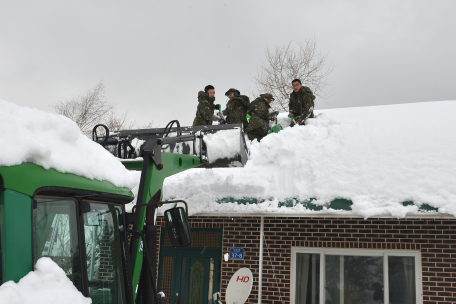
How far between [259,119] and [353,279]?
4241 millimetres

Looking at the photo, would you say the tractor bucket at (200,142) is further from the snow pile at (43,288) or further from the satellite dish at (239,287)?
the snow pile at (43,288)

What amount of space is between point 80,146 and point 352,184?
204 inches

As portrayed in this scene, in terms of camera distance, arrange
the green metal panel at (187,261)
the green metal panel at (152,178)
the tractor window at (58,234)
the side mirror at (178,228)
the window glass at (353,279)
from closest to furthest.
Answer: the tractor window at (58,234) → the side mirror at (178,228) → the green metal panel at (152,178) → the window glass at (353,279) → the green metal panel at (187,261)

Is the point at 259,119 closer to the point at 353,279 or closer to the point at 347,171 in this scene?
the point at 347,171

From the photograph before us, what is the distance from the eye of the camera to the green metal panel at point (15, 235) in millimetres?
1852

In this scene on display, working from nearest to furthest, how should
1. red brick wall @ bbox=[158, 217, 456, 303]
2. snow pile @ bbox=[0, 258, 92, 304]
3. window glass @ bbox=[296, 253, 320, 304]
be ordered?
snow pile @ bbox=[0, 258, 92, 304] → red brick wall @ bbox=[158, 217, 456, 303] → window glass @ bbox=[296, 253, 320, 304]

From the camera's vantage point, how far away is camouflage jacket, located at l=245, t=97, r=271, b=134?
9.82m

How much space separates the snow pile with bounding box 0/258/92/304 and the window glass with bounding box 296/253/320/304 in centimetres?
619

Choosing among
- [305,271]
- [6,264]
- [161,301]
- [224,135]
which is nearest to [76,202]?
[6,264]

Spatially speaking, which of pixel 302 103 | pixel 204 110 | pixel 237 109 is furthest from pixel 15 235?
pixel 237 109

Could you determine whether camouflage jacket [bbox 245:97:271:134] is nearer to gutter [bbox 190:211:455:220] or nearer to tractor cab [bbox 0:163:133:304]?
gutter [bbox 190:211:455:220]

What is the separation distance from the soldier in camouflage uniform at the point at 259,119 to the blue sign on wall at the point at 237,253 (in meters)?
2.99

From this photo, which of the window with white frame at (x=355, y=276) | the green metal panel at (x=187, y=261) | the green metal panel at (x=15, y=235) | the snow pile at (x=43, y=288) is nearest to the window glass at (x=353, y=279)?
the window with white frame at (x=355, y=276)

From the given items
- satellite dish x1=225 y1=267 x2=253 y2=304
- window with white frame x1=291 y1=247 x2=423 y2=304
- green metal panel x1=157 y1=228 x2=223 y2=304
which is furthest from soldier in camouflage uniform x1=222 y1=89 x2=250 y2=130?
satellite dish x1=225 y1=267 x2=253 y2=304
